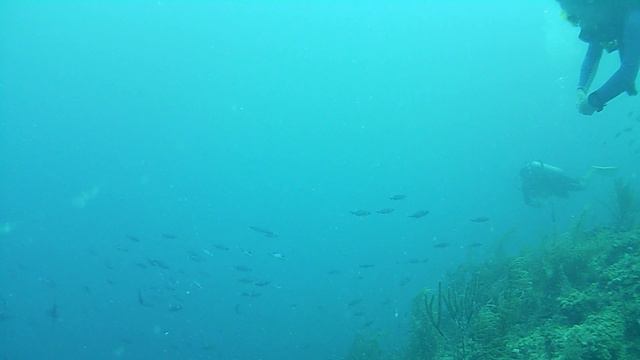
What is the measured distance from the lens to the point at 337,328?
3048cm

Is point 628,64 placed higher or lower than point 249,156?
higher

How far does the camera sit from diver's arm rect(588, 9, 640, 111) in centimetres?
400

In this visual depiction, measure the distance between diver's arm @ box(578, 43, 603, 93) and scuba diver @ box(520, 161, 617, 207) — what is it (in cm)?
1118

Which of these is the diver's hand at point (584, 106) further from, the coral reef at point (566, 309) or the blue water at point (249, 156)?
the blue water at point (249, 156)

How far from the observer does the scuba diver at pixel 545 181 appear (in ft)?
49.8

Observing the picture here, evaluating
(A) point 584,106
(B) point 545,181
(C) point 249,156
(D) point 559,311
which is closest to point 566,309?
(D) point 559,311

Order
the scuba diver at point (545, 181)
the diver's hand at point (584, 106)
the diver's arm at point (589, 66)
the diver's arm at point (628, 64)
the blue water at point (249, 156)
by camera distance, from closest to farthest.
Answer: the diver's arm at point (628, 64)
the diver's hand at point (584, 106)
the diver's arm at point (589, 66)
the scuba diver at point (545, 181)
the blue water at point (249, 156)

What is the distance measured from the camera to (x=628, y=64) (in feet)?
13.2

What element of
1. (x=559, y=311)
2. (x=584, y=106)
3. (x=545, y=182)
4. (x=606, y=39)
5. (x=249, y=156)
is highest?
(x=606, y=39)

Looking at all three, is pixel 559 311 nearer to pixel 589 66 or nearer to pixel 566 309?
pixel 566 309

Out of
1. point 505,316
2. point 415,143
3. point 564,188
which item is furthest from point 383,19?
point 505,316

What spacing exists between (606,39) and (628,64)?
0.74 metres

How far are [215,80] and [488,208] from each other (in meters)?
84.3

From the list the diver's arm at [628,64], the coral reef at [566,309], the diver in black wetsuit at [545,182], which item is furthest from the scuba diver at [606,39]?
the diver in black wetsuit at [545,182]
